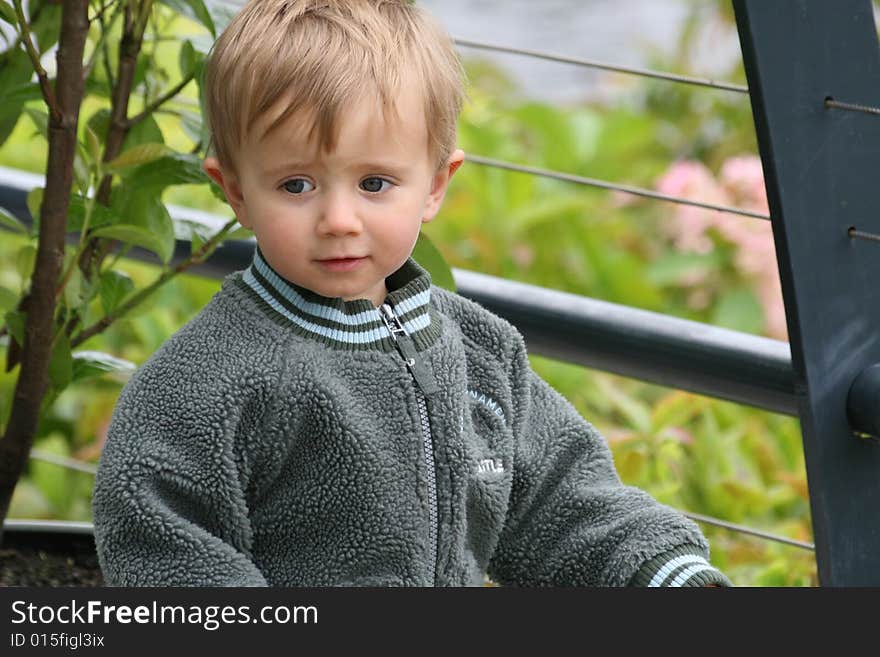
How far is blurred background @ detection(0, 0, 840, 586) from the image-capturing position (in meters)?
2.48

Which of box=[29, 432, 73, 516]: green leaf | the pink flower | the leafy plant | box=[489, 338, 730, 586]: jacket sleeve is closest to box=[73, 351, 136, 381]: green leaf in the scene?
the leafy plant

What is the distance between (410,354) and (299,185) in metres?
0.17

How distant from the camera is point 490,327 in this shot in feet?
4.03

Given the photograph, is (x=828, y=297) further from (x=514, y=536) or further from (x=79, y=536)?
(x=79, y=536)

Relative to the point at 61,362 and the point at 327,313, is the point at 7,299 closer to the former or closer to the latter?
the point at 61,362

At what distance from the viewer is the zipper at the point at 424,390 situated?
1.12 meters

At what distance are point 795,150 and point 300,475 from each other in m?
0.48

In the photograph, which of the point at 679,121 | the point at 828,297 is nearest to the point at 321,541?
the point at 828,297

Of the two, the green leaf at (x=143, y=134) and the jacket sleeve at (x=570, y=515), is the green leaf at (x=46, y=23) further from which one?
the jacket sleeve at (x=570, y=515)

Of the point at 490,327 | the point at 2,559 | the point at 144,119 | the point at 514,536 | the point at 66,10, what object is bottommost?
the point at 2,559

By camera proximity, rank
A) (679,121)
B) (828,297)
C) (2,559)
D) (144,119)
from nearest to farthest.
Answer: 1. (828,297)
2. (144,119)
3. (2,559)
4. (679,121)

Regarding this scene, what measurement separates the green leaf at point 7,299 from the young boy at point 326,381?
36 centimetres

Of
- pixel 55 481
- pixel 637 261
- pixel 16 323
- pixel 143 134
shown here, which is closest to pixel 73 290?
pixel 16 323

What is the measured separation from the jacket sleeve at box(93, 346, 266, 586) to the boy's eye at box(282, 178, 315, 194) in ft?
0.50
